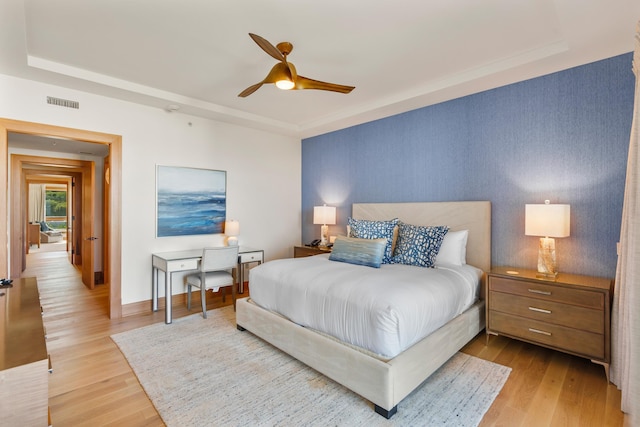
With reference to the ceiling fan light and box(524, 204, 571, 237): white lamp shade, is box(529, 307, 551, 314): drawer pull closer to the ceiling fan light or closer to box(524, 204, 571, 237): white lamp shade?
box(524, 204, 571, 237): white lamp shade

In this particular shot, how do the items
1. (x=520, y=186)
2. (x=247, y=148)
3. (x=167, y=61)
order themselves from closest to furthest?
(x=167, y=61) → (x=520, y=186) → (x=247, y=148)

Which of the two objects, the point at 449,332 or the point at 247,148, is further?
the point at 247,148

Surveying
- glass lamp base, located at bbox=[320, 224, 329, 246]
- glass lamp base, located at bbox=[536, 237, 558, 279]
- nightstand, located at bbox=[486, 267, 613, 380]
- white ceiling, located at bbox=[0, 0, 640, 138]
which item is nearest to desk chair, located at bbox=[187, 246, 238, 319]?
glass lamp base, located at bbox=[320, 224, 329, 246]

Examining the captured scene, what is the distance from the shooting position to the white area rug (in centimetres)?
189

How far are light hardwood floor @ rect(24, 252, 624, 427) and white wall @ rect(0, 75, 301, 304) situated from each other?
799mm

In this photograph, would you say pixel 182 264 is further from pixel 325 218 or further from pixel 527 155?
pixel 527 155

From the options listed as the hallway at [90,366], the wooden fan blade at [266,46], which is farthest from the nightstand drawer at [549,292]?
the hallway at [90,366]

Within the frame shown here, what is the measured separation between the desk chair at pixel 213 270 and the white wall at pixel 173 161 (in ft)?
2.09

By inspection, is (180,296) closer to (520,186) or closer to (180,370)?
(180,370)

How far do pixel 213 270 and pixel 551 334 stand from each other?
11.2ft

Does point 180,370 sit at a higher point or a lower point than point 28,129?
lower

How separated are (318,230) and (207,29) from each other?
3.54 meters

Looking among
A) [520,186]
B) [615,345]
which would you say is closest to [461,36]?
[520,186]

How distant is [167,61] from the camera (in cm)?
285
